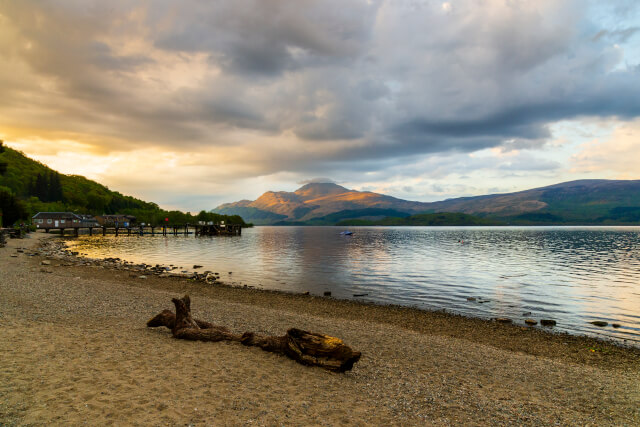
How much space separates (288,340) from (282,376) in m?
2.03

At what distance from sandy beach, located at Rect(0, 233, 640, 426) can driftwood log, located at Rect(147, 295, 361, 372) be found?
407 mm

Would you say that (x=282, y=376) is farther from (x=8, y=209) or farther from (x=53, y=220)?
(x=53, y=220)

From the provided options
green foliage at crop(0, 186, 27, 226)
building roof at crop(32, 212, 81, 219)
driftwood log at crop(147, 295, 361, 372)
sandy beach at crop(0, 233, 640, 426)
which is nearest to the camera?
sandy beach at crop(0, 233, 640, 426)

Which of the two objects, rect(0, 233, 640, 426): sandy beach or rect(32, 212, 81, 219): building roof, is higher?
rect(32, 212, 81, 219): building roof

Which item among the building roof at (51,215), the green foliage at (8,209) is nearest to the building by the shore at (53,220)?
the building roof at (51,215)

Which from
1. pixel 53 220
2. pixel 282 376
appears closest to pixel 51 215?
pixel 53 220

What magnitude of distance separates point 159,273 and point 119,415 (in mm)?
38321

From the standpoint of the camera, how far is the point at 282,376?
11.2m

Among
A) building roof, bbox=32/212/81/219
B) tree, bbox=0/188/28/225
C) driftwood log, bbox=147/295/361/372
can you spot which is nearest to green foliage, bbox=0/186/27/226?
tree, bbox=0/188/28/225

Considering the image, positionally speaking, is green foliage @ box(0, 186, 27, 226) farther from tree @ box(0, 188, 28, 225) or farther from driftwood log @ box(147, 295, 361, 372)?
driftwood log @ box(147, 295, 361, 372)

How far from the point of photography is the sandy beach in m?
8.45

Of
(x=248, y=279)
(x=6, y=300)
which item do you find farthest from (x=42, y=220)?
(x=6, y=300)

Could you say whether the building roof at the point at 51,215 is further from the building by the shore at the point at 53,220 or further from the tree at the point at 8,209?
the tree at the point at 8,209

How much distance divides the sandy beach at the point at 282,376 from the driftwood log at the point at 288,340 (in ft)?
1.34
